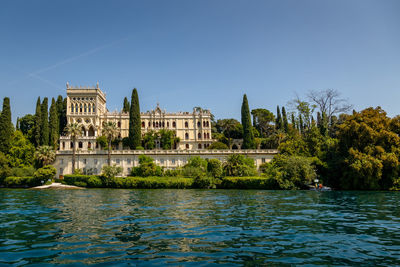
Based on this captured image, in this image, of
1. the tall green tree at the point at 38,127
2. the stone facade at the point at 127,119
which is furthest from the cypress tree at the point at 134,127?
the tall green tree at the point at 38,127

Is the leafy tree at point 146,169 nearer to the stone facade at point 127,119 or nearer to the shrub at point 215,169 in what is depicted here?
the shrub at point 215,169

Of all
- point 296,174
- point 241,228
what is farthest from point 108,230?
point 296,174

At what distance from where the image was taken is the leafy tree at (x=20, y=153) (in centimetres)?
5978

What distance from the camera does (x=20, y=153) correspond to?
61.4 meters

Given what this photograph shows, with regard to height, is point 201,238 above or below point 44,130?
below

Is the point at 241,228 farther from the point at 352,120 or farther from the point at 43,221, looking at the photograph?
the point at 352,120

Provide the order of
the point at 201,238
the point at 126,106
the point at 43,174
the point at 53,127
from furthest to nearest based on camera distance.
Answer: the point at 126,106, the point at 53,127, the point at 43,174, the point at 201,238

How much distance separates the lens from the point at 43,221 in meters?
16.6

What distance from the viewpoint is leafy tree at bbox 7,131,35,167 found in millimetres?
59781

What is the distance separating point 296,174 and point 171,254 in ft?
132

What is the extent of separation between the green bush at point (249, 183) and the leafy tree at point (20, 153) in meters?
38.0

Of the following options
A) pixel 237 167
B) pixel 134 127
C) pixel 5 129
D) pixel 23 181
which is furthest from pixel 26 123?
pixel 237 167

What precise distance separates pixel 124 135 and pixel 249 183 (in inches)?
1733

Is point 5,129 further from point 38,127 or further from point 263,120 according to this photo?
point 263,120
